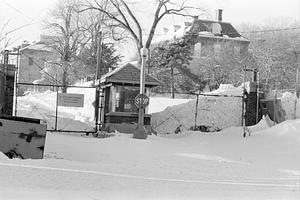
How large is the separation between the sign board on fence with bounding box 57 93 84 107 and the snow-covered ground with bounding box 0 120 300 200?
308cm

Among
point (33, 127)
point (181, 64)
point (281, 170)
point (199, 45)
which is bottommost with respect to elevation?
point (281, 170)

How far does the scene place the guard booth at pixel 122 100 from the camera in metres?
21.5

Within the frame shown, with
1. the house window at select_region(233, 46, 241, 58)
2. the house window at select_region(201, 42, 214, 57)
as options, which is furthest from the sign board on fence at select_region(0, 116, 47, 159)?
the house window at select_region(201, 42, 214, 57)

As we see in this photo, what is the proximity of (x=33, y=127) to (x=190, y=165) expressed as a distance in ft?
14.3

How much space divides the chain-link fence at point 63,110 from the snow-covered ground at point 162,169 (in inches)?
140

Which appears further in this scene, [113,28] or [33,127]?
[113,28]

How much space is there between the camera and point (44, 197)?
719 centimetres

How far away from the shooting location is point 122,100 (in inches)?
860

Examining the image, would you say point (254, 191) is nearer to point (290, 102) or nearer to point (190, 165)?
point (190, 165)

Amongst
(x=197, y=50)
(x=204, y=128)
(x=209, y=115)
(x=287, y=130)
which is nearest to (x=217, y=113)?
(x=209, y=115)

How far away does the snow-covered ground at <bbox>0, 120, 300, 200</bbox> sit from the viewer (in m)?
8.14

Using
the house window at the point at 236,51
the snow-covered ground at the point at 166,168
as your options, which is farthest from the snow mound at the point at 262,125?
the house window at the point at 236,51

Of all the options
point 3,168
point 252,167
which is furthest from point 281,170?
point 3,168

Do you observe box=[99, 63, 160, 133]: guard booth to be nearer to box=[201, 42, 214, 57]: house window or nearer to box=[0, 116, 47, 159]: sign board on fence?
box=[0, 116, 47, 159]: sign board on fence
